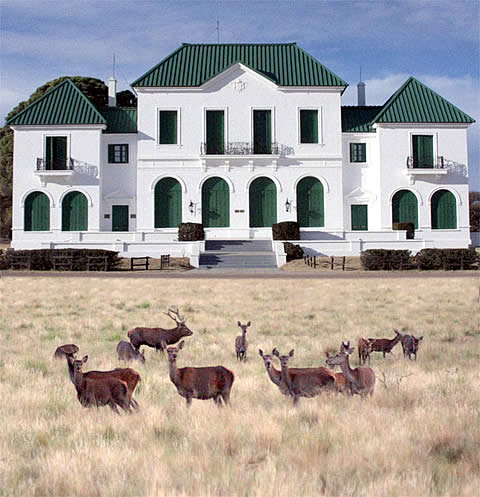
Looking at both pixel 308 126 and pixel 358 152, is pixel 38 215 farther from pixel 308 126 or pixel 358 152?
pixel 358 152

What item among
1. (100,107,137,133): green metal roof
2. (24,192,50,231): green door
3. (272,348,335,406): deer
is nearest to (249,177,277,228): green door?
(100,107,137,133): green metal roof

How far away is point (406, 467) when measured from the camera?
4.28 m

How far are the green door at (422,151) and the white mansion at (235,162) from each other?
0.35 ft

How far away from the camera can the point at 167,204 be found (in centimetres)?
4097

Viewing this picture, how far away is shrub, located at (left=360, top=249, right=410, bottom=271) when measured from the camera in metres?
28.5

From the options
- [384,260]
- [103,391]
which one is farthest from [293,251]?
[103,391]

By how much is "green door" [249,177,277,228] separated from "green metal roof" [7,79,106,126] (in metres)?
12.3

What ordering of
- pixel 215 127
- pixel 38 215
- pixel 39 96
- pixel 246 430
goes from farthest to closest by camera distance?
pixel 39 96 → pixel 215 127 → pixel 38 215 → pixel 246 430

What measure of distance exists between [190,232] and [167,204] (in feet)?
18.6

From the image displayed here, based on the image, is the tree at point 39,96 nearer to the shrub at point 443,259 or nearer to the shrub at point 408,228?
the shrub at point 408,228

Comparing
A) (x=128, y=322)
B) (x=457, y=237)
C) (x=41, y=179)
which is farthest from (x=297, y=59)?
(x=128, y=322)

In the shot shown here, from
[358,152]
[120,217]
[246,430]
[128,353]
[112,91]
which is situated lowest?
[246,430]

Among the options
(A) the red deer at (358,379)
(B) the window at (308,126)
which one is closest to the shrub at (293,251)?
→ (B) the window at (308,126)

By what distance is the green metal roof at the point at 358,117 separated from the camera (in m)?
42.2
